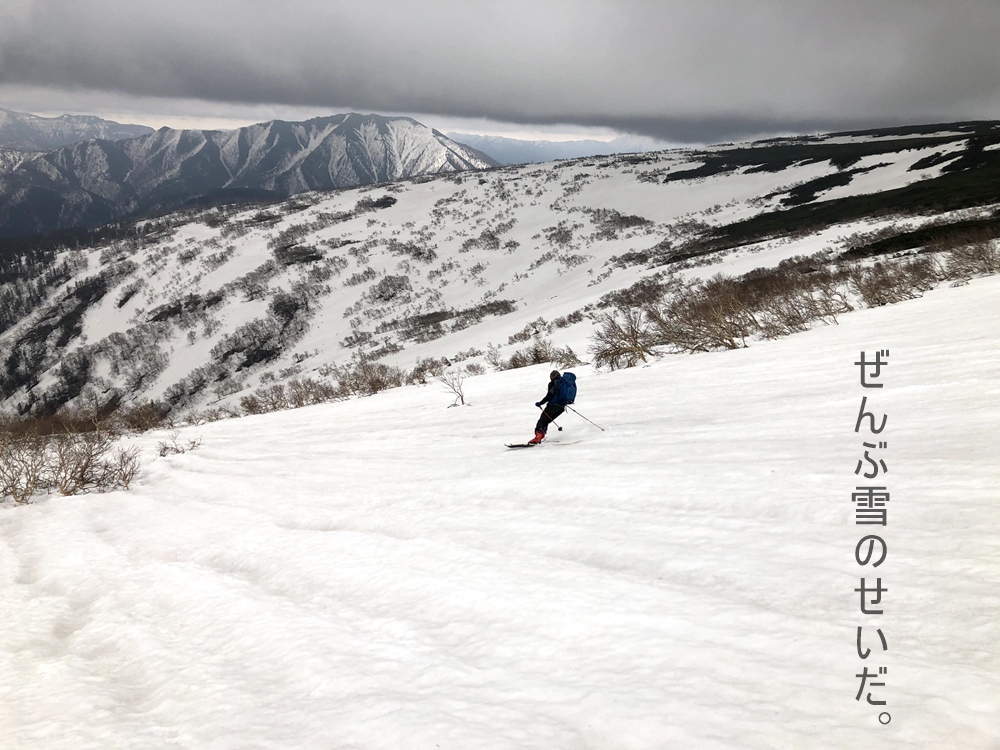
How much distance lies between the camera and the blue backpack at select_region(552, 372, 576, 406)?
7.34 meters

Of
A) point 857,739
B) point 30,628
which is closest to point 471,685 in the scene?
point 857,739

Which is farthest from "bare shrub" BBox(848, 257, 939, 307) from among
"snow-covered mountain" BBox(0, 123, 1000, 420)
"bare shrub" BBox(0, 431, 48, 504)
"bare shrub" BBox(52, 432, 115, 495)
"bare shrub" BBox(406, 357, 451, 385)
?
"bare shrub" BBox(0, 431, 48, 504)

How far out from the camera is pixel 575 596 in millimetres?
3121

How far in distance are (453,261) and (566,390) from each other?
105 m

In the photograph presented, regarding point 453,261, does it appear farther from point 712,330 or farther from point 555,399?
point 555,399

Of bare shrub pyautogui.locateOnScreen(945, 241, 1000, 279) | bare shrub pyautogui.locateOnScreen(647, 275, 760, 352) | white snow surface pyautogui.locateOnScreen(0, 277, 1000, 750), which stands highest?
bare shrub pyautogui.locateOnScreen(945, 241, 1000, 279)

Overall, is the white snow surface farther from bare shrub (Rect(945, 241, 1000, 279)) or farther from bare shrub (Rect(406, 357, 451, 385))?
bare shrub (Rect(406, 357, 451, 385))

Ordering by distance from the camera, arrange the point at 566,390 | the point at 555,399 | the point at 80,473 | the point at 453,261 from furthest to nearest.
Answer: the point at 453,261 < the point at 80,473 < the point at 555,399 < the point at 566,390

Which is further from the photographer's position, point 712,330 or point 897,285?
point 897,285

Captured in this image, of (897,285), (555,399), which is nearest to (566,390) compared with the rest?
(555,399)

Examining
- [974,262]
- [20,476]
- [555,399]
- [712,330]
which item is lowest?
[20,476]

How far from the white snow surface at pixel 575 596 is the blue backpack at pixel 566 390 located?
0.70m

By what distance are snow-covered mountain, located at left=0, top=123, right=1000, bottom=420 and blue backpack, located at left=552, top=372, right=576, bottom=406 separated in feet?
34.8

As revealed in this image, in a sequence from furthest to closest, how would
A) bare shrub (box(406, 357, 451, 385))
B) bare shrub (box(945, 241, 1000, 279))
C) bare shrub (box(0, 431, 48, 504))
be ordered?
bare shrub (box(406, 357, 451, 385))
bare shrub (box(945, 241, 1000, 279))
bare shrub (box(0, 431, 48, 504))
